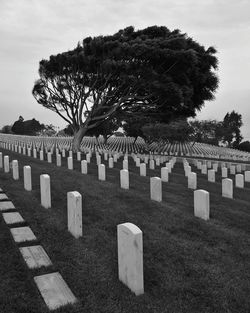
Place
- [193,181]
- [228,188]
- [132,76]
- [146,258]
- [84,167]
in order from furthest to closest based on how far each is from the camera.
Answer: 1. [132,76]
2. [84,167]
3. [193,181]
4. [228,188]
5. [146,258]

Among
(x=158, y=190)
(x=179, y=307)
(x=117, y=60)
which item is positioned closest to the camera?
(x=179, y=307)

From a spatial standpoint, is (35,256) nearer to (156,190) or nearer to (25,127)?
(156,190)

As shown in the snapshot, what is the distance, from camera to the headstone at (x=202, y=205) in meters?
6.14

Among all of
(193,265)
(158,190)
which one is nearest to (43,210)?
(158,190)

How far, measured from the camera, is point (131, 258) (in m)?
3.43

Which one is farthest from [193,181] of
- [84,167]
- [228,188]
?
[84,167]

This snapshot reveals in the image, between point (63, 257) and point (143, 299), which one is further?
point (63, 257)

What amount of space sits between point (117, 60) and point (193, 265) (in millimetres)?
19844

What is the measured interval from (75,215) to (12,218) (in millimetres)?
1499

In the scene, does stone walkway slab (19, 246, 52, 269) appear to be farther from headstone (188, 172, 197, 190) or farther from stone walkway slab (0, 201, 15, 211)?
headstone (188, 172, 197, 190)

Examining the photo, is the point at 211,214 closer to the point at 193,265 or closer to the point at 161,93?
the point at 193,265

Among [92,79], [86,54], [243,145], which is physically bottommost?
[243,145]

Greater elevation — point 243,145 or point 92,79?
point 92,79

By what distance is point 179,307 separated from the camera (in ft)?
10.1
